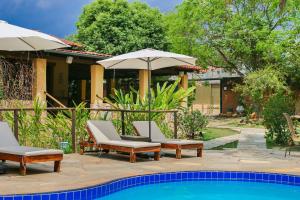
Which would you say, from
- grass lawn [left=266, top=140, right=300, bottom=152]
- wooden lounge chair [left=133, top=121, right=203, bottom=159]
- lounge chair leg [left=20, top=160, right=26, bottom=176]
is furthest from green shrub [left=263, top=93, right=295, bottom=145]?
lounge chair leg [left=20, top=160, right=26, bottom=176]

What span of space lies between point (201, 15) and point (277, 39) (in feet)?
17.6

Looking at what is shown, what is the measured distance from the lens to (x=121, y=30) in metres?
31.0

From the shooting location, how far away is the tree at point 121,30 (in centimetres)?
3058

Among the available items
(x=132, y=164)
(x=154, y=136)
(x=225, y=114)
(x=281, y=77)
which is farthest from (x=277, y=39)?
(x=132, y=164)

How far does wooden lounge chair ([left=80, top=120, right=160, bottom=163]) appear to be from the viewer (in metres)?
8.80

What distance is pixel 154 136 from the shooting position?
10250 millimetres

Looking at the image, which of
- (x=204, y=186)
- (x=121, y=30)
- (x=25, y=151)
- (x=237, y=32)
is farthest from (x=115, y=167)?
(x=121, y=30)

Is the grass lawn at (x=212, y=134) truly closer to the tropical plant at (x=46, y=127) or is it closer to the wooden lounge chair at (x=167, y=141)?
the wooden lounge chair at (x=167, y=141)

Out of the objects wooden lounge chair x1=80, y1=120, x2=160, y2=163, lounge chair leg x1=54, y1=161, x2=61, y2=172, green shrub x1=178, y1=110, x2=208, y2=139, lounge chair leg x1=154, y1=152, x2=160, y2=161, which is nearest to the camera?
lounge chair leg x1=54, y1=161, x2=61, y2=172

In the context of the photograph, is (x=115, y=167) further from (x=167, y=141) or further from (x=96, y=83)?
(x=96, y=83)

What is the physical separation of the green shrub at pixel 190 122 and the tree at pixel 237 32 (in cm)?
1260

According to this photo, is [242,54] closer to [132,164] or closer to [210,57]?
[210,57]

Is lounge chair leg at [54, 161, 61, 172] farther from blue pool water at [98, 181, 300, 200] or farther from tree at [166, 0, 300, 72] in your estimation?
tree at [166, 0, 300, 72]

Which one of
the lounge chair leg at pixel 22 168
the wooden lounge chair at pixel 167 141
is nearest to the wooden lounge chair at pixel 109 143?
the wooden lounge chair at pixel 167 141
